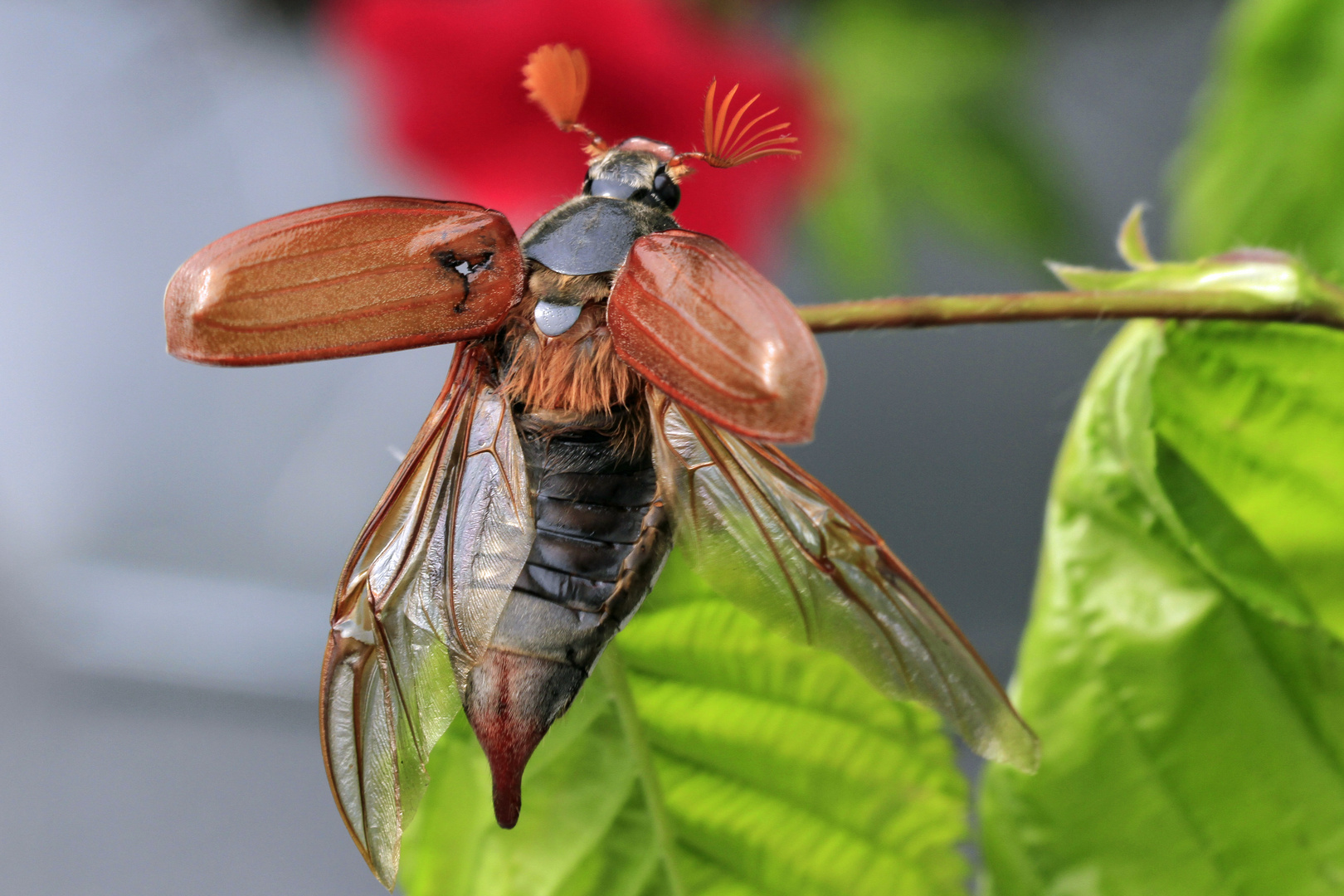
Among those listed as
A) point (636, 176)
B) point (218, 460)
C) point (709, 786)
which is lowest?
point (218, 460)

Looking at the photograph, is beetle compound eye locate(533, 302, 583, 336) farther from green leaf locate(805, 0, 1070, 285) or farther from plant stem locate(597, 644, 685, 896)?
green leaf locate(805, 0, 1070, 285)

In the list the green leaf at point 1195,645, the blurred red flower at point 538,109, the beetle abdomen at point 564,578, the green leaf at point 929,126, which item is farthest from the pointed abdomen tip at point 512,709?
the green leaf at point 929,126

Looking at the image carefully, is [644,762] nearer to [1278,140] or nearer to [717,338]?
[717,338]

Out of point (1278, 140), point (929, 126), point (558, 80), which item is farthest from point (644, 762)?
point (929, 126)

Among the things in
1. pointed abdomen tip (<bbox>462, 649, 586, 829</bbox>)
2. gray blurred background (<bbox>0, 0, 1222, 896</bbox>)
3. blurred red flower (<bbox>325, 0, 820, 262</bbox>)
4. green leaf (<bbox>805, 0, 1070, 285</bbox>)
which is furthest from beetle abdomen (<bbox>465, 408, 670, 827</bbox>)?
gray blurred background (<bbox>0, 0, 1222, 896</bbox>)

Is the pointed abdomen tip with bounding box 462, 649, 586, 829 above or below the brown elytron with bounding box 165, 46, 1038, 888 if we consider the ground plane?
below

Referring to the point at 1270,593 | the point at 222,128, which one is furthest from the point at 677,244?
the point at 222,128

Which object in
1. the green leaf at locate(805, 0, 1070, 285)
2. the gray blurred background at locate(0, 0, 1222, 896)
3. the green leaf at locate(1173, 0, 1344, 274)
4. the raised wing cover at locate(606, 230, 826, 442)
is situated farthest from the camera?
the gray blurred background at locate(0, 0, 1222, 896)
